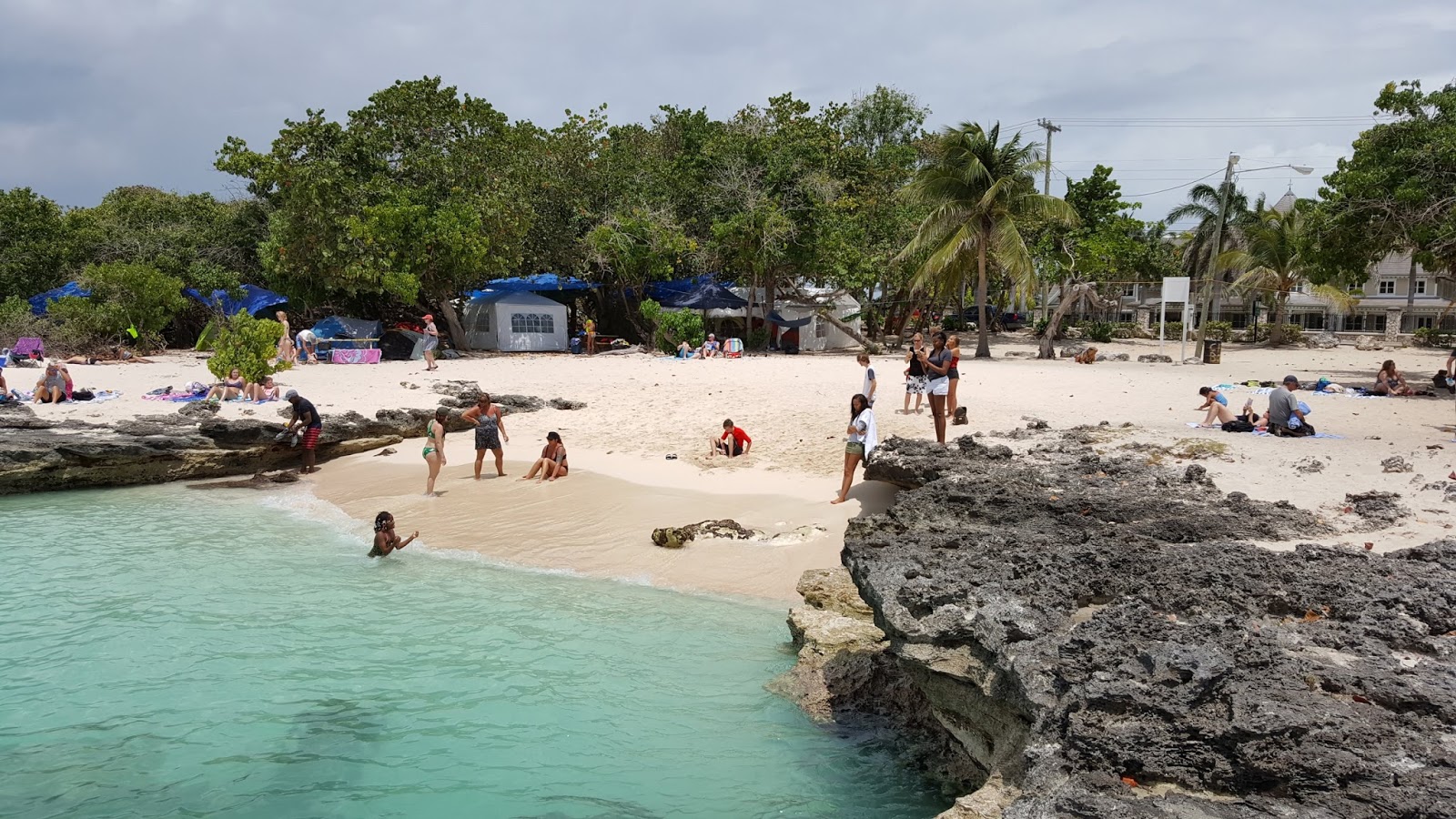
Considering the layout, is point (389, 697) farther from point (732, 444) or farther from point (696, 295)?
point (696, 295)

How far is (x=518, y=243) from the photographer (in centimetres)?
3088

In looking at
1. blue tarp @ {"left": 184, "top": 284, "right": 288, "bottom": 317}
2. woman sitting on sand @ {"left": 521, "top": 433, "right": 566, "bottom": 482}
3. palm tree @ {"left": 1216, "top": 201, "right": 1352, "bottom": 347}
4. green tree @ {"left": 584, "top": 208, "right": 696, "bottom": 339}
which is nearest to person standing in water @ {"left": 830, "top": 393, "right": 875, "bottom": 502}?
woman sitting on sand @ {"left": 521, "top": 433, "right": 566, "bottom": 482}

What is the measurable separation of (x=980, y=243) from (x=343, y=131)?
2160cm

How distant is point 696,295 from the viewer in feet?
109

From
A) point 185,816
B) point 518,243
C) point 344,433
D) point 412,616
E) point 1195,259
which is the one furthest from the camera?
point 1195,259

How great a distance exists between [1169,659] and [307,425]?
47.5 feet

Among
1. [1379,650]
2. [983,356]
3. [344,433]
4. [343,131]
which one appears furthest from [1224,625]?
[343,131]

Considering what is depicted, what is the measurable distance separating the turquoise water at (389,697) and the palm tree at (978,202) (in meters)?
22.9

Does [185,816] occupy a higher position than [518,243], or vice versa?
[518,243]

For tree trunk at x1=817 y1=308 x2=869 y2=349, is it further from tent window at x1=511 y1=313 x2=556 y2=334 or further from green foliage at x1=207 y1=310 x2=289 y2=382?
green foliage at x1=207 y1=310 x2=289 y2=382

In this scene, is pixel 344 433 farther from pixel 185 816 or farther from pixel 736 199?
pixel 736 199

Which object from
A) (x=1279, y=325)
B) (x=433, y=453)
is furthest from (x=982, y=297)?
(x=433, y=453)

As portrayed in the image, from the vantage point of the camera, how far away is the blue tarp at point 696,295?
1302 inches

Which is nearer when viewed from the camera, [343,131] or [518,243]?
[343,131]
